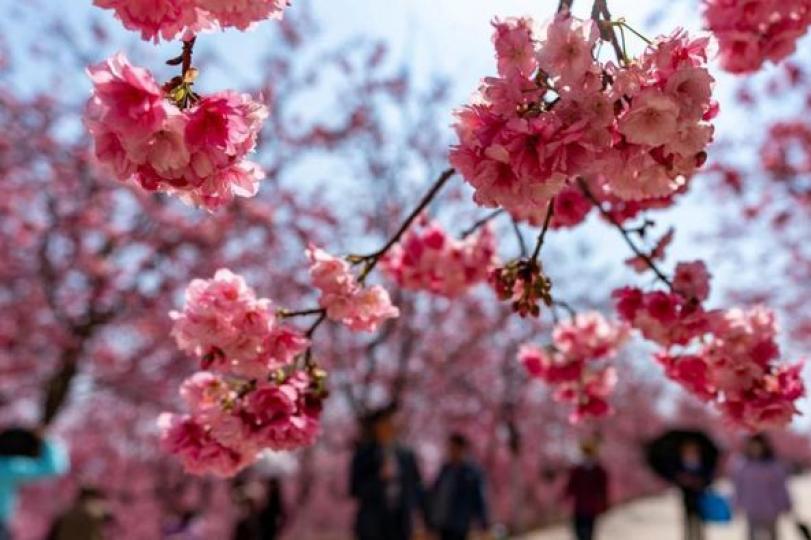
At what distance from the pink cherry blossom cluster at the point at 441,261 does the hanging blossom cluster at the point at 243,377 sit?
137 cm

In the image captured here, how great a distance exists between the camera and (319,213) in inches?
523

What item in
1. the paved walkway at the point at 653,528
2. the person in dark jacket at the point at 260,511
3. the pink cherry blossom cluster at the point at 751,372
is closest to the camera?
the pink cherry blossom cluster at the point at 751,372

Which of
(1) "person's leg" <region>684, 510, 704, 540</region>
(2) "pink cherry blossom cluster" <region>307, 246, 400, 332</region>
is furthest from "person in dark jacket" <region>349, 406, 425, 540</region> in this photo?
(2) "pink cherry blossom cluster" <region>307, 246, 400, 332</region>

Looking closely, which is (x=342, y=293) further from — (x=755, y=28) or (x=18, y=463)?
(x=18, y=463)

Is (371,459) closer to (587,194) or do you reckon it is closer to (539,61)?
(587,194)

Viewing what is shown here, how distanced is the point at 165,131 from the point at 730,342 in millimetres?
2193

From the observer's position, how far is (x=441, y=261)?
4109mm

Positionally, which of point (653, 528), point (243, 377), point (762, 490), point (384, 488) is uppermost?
point (653, 528)

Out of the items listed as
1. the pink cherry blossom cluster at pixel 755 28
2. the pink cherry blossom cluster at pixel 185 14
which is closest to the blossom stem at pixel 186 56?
the pink cherry blossom cluster at pixel 185 14

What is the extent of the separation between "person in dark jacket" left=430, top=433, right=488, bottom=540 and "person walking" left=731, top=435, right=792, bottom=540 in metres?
3.31

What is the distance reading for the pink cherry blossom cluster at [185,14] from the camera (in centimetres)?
176

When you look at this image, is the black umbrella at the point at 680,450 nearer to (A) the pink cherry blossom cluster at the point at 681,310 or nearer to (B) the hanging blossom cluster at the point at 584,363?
(B) the hanging blossom cluster at the point at 584,363

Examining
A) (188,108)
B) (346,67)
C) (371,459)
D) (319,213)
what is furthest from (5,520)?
(346,67)

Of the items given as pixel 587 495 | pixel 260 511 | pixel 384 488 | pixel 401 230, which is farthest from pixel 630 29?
pixel 587 495
